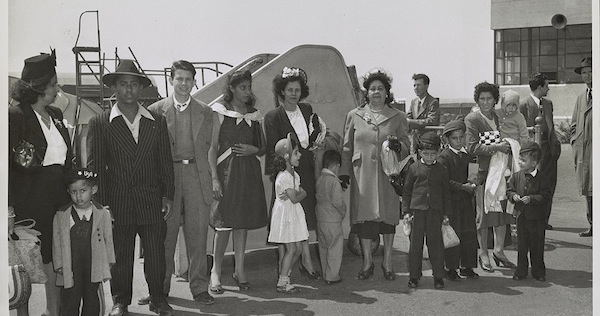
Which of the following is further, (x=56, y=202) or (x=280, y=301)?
(x=280, y=301)

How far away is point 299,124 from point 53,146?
1.82 meters

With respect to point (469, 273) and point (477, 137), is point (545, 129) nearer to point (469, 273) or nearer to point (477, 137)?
point (477, 137)

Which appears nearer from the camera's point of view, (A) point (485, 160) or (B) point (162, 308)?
(B) point (162, 308)

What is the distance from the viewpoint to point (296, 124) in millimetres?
5434

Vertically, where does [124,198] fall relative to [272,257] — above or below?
above

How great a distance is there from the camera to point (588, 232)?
5.70 m

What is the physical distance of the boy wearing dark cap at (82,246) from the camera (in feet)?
14.2

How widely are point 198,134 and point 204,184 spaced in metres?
0.34

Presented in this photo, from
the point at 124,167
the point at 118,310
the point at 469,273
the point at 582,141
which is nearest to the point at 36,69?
the point at 124,167

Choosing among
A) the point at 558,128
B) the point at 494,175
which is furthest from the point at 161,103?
the point at 558,128

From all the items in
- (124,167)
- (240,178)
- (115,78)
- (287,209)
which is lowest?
(287,209)

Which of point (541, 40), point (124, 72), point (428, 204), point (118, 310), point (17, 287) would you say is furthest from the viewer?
point (428, 204)

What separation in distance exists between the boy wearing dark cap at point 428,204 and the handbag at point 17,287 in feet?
8.55

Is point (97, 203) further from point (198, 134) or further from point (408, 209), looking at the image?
point (408, 209)
